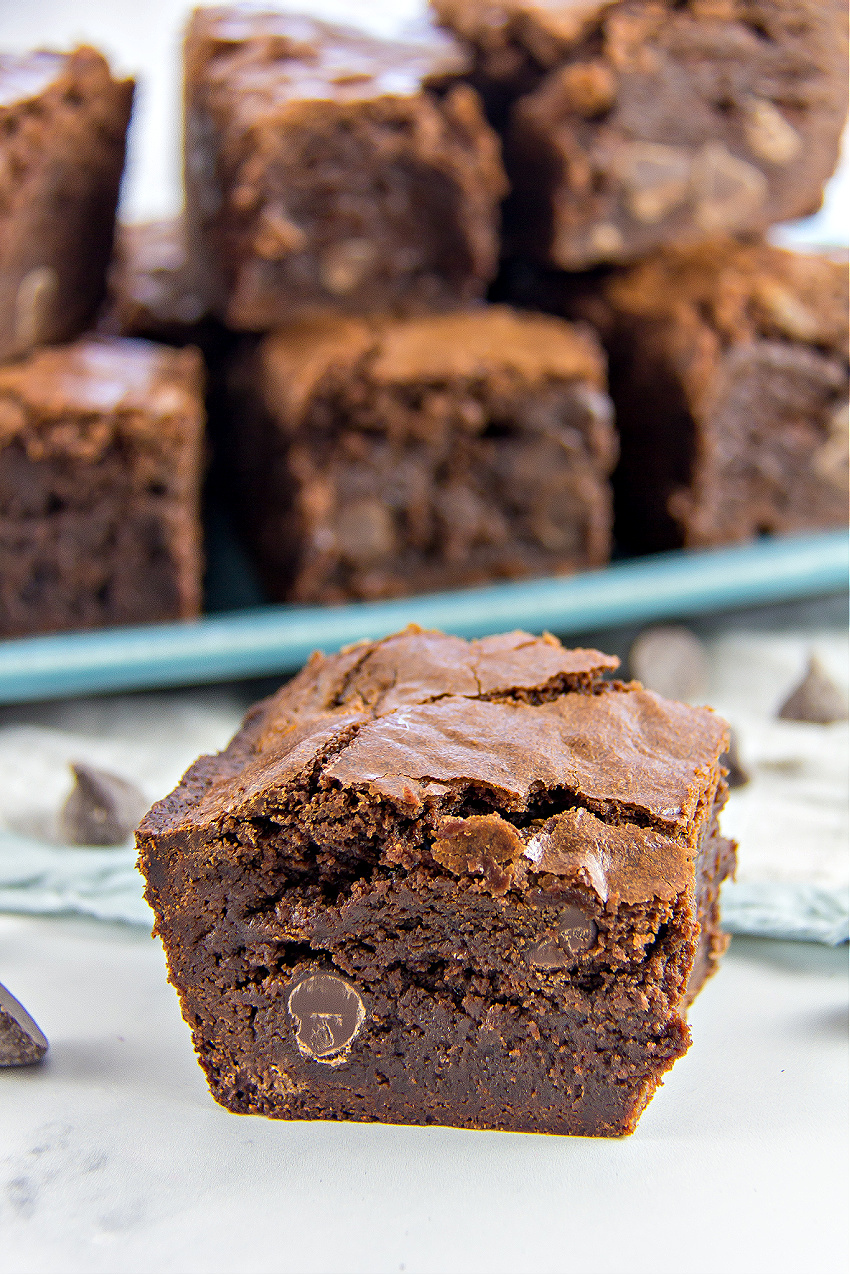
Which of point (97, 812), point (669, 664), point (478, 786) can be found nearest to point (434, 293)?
point (669, 664)

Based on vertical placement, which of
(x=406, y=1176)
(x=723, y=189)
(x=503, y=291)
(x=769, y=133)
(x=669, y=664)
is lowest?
(x=669, y=664)

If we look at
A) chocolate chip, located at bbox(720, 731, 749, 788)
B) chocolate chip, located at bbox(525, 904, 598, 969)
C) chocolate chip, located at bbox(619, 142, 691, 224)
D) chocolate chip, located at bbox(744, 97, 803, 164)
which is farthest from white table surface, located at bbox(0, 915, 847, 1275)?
chocolate chip, located at bbox(744, 97, 803, 164)

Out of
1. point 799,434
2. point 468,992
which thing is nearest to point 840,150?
point 799,434

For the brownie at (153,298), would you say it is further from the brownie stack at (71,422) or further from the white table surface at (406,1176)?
the white table surface at (406,1176)

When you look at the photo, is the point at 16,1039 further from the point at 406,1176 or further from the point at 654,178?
the point at 654,178

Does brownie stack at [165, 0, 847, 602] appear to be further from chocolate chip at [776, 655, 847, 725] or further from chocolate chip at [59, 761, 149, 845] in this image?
chocolate chip at [59, 761, 149, 845]

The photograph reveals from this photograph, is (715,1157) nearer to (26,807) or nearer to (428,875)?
(428,875)
